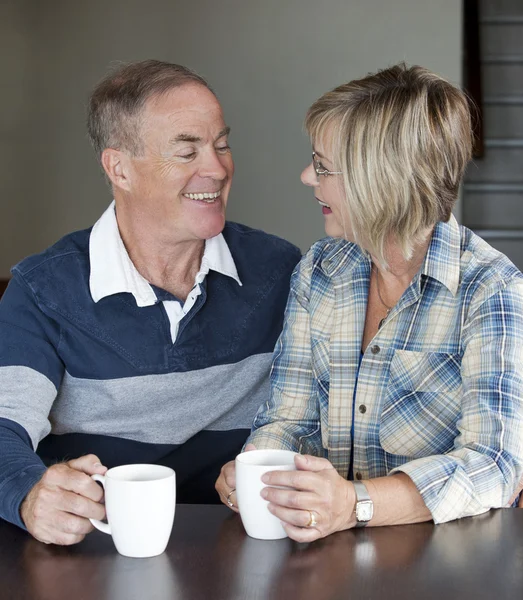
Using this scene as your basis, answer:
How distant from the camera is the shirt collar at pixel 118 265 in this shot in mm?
1886

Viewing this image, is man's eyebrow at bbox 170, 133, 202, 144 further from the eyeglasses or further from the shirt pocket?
the shirt pocket

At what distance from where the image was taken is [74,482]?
4.03 ft

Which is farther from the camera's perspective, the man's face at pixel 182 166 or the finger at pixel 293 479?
the man's face at pixel 182 166

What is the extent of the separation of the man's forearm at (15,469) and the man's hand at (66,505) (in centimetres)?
4

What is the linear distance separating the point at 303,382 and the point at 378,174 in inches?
17.2

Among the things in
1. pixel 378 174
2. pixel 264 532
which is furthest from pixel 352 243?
pixel 264 532

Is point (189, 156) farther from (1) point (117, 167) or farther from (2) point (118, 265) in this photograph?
(2) point (118, 265)

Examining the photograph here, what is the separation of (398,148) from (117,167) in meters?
0.77

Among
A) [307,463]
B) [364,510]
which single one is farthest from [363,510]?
[307,463]

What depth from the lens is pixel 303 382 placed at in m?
1.73

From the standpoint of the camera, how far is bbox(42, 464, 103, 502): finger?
1.22 m

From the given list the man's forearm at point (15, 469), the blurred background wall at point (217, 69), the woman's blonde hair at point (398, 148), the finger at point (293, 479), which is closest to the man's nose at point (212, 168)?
the woman's blonde hair at point (398, 148)

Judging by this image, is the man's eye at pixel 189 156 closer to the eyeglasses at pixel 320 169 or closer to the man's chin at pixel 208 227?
the man's chin at pixel 208 227

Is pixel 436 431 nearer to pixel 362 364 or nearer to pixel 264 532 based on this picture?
pixel 362 364
